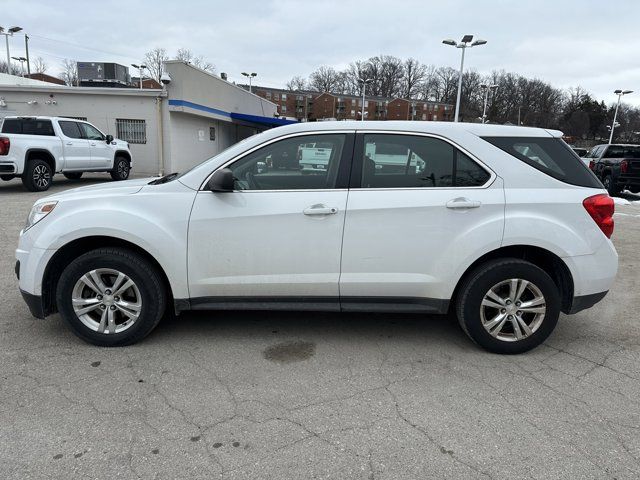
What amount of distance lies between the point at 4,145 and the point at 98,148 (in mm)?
2878

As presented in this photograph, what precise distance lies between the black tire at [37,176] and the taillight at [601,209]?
41.6 feet

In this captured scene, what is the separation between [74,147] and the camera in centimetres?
1281

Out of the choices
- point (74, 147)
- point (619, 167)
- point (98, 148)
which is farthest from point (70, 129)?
point (619, 167)

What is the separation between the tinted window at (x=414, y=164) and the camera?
3.41 metres

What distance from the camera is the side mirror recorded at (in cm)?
326

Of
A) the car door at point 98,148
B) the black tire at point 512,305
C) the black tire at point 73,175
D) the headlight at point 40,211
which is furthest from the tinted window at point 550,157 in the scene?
the black tire at point 73,175

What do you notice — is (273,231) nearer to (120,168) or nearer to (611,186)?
(120,168)

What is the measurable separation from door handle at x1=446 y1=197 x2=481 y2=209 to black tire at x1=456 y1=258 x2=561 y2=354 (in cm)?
47

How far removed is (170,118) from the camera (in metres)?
18.4

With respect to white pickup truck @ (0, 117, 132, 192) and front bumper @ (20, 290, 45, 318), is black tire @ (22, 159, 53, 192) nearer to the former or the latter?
white pickup truck @ (0, 117, 132, 192)

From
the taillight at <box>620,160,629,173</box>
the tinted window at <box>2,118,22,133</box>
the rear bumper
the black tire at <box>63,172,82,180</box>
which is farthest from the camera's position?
the taillight at <box>620,160,629,173</box>

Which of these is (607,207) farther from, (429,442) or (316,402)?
(316,402)

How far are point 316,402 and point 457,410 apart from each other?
0.87 m

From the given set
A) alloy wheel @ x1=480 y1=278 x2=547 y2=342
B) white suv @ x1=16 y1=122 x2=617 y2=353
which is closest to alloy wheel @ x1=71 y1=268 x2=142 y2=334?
white suv @ x1=16 y1=122 x2=617 y2=353
